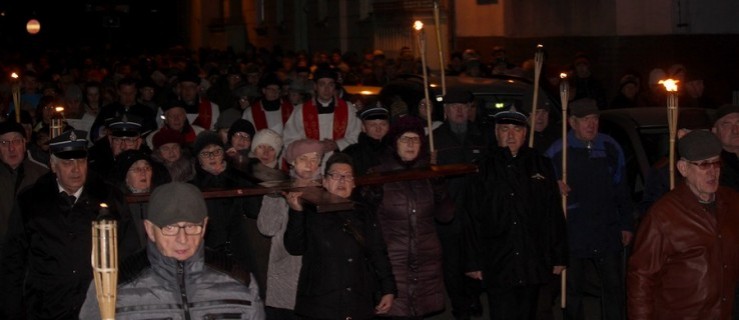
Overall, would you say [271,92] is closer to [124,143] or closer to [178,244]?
[124,143]

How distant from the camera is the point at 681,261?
6.93 meters

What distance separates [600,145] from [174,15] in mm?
46191

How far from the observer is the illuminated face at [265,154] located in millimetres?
10203

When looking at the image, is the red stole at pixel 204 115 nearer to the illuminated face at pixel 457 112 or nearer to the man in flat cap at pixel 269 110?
the man in flat cap at pixel 269 110

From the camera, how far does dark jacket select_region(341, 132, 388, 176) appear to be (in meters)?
9.68

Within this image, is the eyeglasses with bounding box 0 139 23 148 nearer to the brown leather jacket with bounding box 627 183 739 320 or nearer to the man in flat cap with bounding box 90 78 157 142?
the man in flat cap with bounding box 90 78 157 142

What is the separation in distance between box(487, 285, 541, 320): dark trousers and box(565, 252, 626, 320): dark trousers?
2.32ft

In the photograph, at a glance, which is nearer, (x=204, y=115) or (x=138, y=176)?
(x=138, y=176)

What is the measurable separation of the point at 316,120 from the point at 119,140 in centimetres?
269

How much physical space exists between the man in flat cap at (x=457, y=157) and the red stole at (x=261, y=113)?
294 centimetres

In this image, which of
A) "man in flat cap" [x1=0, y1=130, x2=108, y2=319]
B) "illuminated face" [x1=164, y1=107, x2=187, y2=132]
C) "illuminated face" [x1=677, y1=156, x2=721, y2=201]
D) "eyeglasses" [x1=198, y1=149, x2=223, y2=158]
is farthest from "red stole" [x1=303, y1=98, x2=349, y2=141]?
"illuminated face" [x1=677, y1=156, x2=721, y2=201]

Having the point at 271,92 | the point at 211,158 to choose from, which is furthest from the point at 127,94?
the point at 211,158

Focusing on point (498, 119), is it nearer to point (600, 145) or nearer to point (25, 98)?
point (600, 145)

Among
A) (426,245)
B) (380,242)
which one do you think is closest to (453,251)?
(426,245)
